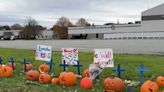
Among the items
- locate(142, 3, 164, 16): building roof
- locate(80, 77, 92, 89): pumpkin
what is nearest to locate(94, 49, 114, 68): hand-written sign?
locate(80, 77, 92, 89): pumpkin

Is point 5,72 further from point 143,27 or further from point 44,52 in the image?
point 143,27

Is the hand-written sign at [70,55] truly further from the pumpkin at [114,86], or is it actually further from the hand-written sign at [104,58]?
the pumpkin at [114,86]

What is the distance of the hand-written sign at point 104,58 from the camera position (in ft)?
34.8

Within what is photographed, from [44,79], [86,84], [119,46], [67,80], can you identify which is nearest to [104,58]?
[86,84]

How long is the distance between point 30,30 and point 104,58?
99.1 meters

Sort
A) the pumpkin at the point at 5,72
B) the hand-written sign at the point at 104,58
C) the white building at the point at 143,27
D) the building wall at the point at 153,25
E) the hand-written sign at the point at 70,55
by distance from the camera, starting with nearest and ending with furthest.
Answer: the hand-written sign at the point at 104,58 < the hand-written sign at the point at 70,55 < the pumpkin at the point at 5,72 < the white building at the point at 143,27 < the building wall at the point at 153,25

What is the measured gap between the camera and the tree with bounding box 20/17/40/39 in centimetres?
10481

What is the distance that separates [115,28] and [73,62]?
83.7 metres

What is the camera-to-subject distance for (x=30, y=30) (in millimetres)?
108438

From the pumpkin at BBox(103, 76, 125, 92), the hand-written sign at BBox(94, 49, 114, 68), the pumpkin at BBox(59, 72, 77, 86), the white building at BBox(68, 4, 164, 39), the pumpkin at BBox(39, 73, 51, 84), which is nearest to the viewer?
the pumpkin at BBox(103, 76, 125, 92)

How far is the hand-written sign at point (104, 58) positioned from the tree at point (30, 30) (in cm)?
9279

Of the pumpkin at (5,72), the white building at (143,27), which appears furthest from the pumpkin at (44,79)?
the white building at (143,27)

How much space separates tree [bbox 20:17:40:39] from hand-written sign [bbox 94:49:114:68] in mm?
92788

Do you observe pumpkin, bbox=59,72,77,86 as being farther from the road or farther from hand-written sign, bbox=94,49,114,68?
the road
